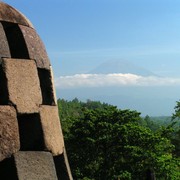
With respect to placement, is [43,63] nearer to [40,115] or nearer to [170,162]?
[40,115]

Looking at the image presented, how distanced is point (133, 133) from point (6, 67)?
24.2 metres

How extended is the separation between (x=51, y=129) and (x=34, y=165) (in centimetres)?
58

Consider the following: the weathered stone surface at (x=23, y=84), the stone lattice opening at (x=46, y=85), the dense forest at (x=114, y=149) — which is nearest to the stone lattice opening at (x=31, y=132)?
the weathered stone surface at (x=23, y=84)

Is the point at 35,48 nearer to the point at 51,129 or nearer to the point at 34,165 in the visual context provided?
the point at 51,129

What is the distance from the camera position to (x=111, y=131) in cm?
2806

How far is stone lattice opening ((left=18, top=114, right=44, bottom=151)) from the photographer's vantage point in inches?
175

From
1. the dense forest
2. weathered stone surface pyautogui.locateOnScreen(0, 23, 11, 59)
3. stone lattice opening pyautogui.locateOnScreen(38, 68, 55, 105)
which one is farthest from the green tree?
weathered stone surface pyautogui.locateOnScreen(0, 23, 11, 59)

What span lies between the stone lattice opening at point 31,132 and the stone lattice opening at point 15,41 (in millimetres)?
827

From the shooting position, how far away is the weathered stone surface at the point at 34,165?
13.5ft

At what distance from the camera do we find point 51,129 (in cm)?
465

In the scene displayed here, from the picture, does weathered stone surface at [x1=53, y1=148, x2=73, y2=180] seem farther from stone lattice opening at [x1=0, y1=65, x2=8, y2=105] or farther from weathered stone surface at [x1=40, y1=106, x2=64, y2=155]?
stone lattice opening at [x1=0, y1=65, x2=8, y2=105]

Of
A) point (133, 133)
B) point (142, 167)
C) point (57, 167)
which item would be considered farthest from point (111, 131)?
point (57, 167)

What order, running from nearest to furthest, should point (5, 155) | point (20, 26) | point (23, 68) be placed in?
point (5, 155) → point (23, 68) → point (20, 26)

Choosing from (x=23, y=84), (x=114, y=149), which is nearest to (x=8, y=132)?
(x=23, y=84)
